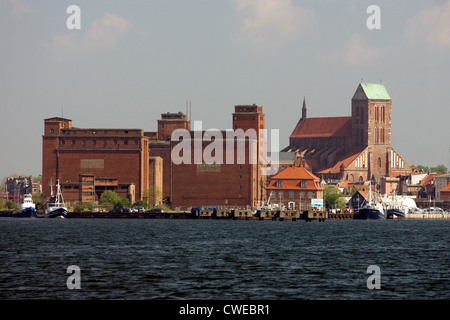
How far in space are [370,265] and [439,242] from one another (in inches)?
1576

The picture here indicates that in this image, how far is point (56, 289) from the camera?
5741cm

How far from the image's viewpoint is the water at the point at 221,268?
56719 millimetres

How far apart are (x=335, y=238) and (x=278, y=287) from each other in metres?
58.5

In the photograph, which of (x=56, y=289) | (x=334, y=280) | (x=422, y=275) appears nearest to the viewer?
(x=56, y=289)

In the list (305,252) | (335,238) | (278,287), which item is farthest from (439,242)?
(278,287)

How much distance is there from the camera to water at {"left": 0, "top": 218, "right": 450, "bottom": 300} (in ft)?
186

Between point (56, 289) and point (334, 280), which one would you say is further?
point (334, 280)

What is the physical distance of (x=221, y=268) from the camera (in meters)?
71.1

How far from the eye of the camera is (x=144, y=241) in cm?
10550

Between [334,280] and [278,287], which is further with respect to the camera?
[334,280]
